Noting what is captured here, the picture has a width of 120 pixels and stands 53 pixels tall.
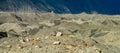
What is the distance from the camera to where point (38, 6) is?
18612cm

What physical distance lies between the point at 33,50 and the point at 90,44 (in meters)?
2.38

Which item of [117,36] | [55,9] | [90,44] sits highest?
[90,44]

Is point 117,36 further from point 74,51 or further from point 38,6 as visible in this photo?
point 38,6

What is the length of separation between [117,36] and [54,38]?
3630cm

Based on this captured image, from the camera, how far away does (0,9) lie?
565ft

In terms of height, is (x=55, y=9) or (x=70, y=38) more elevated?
(x=70, y=38)

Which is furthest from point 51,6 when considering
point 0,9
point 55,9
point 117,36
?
point 117,36

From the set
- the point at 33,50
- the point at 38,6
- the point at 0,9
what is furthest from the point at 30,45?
the point at 38,6

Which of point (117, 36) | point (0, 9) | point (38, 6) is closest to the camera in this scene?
point (117, 36)

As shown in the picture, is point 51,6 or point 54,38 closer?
point 54,38

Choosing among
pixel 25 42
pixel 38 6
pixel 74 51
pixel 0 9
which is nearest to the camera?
pixel 74 51

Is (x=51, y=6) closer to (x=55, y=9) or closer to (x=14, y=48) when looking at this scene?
(x=55, y=9)

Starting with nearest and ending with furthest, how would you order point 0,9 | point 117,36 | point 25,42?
point 25,42 → point 117,36 → point 0,9

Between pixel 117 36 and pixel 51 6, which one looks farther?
pixel 51 6
